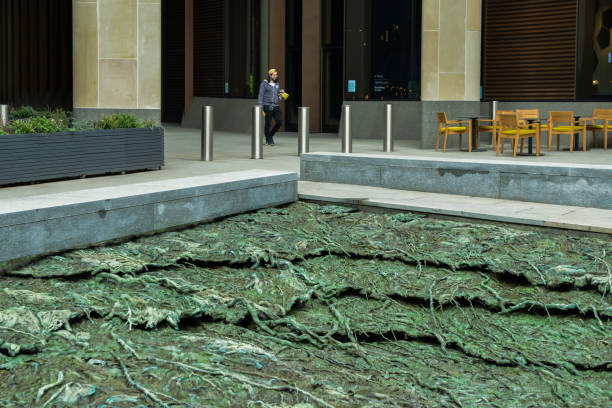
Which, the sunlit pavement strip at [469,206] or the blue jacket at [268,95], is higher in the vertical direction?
the blue jacket at [268,95]

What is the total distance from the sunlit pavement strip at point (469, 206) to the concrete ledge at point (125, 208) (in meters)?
0.76

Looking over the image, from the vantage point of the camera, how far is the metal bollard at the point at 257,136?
16344 millimetres

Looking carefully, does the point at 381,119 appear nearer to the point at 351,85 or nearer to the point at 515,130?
the point at 351,85

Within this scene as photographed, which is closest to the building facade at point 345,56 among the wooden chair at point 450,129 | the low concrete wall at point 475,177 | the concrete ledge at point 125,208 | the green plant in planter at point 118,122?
the wooden chair at point 450,129

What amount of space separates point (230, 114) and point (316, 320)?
19986 mm

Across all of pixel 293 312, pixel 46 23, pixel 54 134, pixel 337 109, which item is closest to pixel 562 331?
pixel 293 312

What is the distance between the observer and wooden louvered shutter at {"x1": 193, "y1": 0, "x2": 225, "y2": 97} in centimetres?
2798

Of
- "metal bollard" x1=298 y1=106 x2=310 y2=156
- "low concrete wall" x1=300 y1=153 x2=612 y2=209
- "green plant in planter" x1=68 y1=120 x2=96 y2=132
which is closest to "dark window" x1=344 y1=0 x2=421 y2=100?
"metal bollard" x1=298 y1=106 x2=310 y2=156

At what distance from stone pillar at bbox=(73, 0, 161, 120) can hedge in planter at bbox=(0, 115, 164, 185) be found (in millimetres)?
1626

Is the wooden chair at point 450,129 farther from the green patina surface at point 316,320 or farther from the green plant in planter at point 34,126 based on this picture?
the green patina surface at point 316,320

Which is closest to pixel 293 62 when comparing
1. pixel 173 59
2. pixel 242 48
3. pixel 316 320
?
pixel 242 48

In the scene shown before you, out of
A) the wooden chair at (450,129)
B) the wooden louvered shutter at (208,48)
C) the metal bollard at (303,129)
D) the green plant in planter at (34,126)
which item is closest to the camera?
the green plant in planter at (34,126)

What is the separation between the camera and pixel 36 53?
19531 mm

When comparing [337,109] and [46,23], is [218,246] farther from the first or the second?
[337,109]
